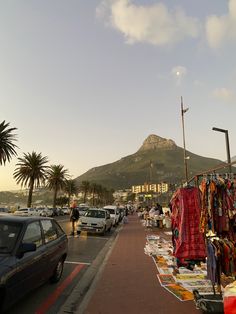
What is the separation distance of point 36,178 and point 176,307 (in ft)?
171

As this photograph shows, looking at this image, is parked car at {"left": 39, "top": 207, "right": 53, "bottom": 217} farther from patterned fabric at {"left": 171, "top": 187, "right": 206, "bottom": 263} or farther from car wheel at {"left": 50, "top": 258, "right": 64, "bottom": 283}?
Result: patterned fabric at {"left": 171, "top": 187, "right": 206, "bottom": 263}

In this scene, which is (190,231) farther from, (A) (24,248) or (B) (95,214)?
(B) (95,214)

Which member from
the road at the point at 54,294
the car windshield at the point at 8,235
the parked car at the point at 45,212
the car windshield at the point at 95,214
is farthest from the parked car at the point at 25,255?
the parked car at the point at 45,212

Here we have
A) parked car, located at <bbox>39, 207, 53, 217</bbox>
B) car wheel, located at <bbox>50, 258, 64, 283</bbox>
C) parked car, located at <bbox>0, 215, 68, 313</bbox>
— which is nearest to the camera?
parked car, located at <bbox>0, 215, 68, 313</bbox>

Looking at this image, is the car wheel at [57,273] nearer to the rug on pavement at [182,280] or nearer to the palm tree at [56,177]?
the rug on pavement at [182,280]

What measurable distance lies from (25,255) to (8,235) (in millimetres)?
513

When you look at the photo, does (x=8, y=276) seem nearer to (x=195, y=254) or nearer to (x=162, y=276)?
(x=195, y=254)

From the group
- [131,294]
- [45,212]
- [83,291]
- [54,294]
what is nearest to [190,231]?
[131,294]

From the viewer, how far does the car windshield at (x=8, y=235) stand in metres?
5.70

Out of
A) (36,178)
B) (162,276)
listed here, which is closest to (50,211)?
(36,178)

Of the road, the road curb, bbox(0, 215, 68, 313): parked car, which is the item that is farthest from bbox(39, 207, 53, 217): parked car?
bbox(0, 215, 68, 313): parked car

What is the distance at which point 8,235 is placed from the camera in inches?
238

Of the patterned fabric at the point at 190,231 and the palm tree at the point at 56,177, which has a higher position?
the palm tree at the point at 56,177

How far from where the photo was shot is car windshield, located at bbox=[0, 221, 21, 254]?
570 centimetres
